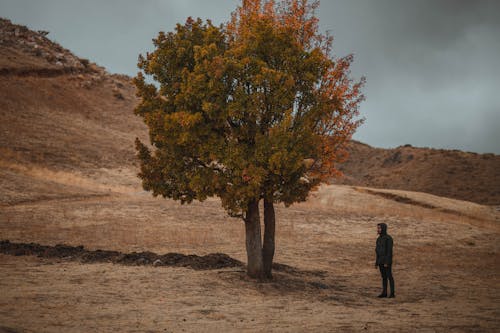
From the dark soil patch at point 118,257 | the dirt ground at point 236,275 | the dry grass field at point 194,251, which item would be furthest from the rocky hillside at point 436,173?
the dark soil patch at point 118,257

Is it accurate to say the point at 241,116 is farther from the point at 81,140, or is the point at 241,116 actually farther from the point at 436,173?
the point at 436,173

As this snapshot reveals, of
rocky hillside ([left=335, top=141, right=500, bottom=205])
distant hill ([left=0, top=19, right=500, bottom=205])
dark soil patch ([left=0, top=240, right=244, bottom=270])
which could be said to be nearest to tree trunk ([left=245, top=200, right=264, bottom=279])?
dark soil patch ([left=0, top=240, right=244, bottom=270])

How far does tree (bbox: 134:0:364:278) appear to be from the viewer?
13.6 m

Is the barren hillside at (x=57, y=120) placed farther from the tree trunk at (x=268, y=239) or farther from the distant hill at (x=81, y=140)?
the tree trunk at (x=268, y=239)

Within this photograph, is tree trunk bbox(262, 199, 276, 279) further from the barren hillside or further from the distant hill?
the distant hill

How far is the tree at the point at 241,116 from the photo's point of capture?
534 inches

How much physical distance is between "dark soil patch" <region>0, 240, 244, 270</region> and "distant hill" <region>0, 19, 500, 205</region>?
13.5 metres

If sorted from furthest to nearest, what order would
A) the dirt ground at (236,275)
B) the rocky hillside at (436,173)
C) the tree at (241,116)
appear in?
the rocky hillside at (436,173) < the tree at (241,116) < the dirt ground at (236,275)

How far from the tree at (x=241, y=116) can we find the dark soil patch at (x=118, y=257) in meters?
2.46

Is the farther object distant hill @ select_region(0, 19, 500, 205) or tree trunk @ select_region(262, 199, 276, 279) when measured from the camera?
distant hill @ select_region(0, 19, 500, 205)

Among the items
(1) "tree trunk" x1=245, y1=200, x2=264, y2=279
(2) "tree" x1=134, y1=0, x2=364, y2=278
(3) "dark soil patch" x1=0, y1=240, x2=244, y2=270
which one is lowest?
(3) "dark soil patch" x1=0, y1=240, x2=244, y2=270

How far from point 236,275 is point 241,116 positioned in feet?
18.9

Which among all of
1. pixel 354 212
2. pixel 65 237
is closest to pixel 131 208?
pixel 65 237

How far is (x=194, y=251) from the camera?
846 inches
